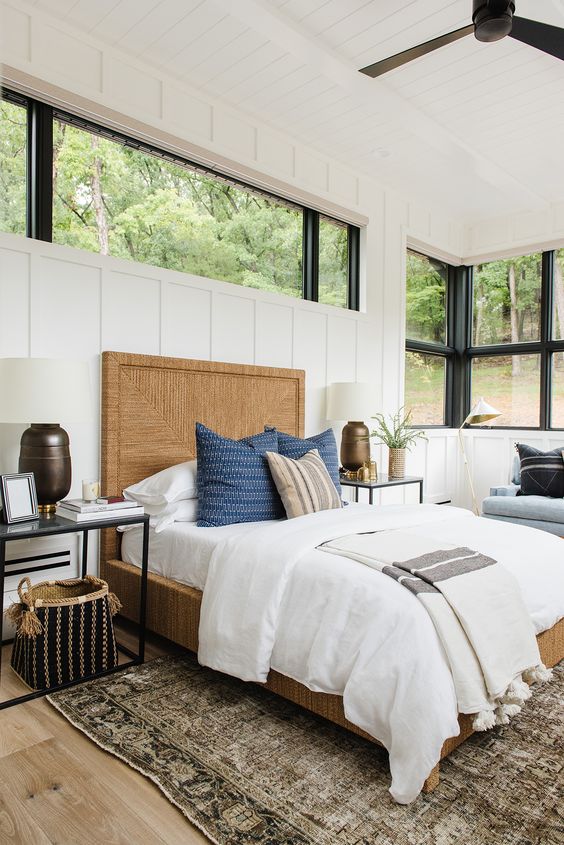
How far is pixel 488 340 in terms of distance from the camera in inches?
233

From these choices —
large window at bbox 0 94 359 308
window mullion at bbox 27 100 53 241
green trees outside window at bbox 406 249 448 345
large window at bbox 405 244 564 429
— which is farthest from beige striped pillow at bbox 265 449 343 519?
green trees outside window at bbox 406 249 448 345

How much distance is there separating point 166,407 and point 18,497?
1.09 metres

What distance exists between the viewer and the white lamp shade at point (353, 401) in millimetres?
4137

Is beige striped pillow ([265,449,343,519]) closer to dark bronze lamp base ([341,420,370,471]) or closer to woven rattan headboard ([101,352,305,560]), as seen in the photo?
woven rattan headboard ([101,352,305,560])

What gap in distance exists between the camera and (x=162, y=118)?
3344mm

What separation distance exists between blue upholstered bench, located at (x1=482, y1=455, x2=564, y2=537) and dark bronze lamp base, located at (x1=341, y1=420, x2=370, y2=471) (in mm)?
1132

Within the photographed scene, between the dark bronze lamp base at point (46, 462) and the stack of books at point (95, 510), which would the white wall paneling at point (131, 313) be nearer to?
the dark bronze lamp base at point (46, 462)

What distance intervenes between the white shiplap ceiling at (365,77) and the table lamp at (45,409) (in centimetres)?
174

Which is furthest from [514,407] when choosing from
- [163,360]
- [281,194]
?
[163,360]

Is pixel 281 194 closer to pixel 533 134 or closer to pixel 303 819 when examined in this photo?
pixel 533 134

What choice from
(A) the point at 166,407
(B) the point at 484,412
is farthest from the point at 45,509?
(B) the point at 484,412

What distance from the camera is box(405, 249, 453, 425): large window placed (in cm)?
553

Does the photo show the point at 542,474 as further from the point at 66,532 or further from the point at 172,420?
the point at 66,532

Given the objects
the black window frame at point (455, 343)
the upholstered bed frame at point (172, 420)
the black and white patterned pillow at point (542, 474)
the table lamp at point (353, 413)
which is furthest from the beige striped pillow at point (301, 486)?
the black window frame at point (455, 343)
